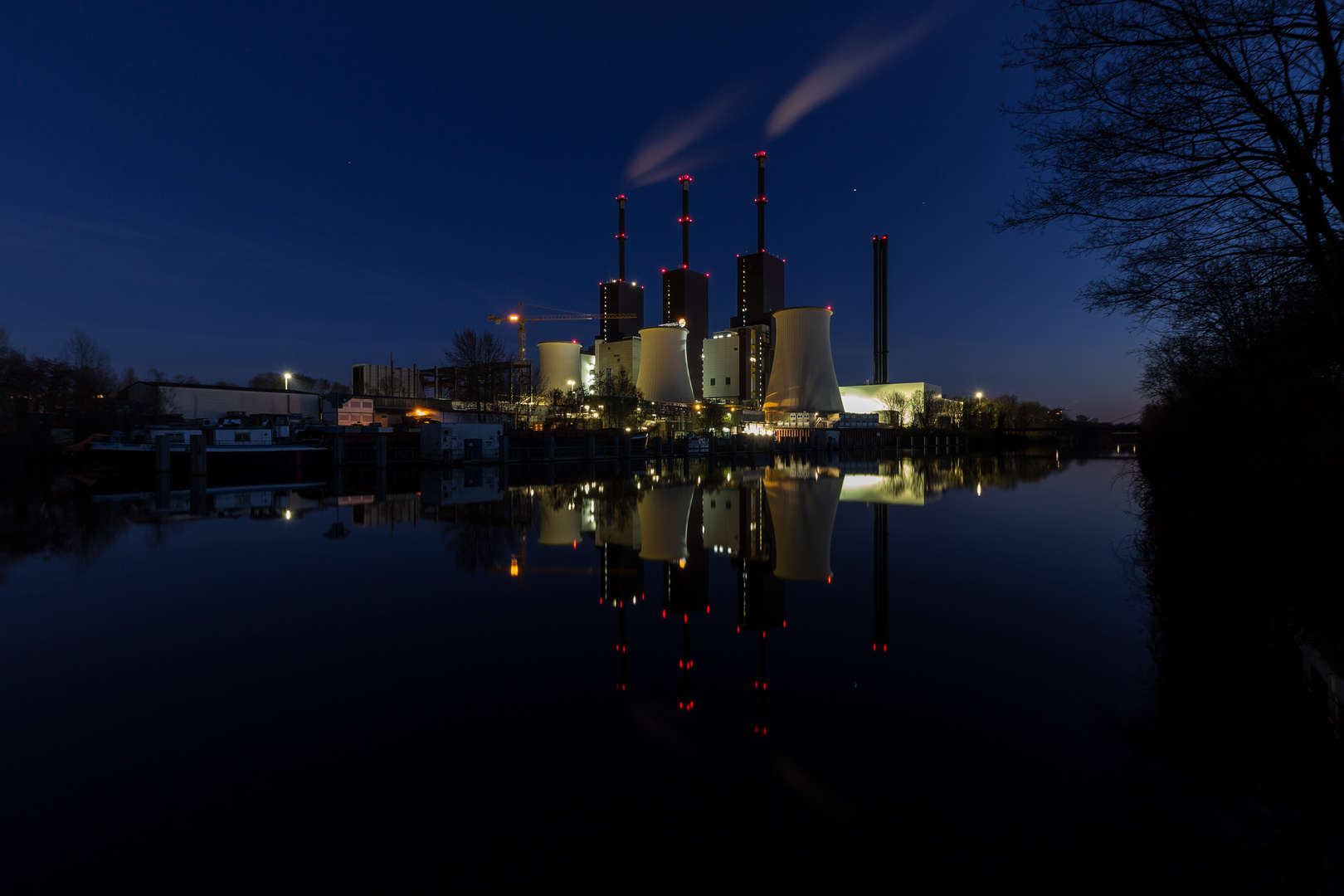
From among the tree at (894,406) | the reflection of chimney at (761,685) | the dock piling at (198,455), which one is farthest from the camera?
the tree at (894,406)

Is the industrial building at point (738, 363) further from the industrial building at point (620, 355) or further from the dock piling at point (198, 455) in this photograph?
the dock piling at point (198, 455)

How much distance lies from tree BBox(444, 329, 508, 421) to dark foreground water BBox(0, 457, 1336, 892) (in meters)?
33.0

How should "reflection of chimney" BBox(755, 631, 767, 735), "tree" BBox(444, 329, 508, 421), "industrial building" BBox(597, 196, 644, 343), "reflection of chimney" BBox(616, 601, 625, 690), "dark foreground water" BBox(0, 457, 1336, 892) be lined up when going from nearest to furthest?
"dark foreground water" BBox(0, 457, 1336, 892), "reflection of chimney" BBox(755, 631, 767, 735), "reflection of chimney" BBox(616, 601, 625, 690), "tree" BBox(444, 329, 508, 421), "industrial building" BBox(597, 196, 644, 343)

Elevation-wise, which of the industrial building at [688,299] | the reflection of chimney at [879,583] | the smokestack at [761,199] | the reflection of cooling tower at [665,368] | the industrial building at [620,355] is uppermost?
the smokestack at [761,199]

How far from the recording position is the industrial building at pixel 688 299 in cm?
7544

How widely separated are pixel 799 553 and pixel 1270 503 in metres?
4.29

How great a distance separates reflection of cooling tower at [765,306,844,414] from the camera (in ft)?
146

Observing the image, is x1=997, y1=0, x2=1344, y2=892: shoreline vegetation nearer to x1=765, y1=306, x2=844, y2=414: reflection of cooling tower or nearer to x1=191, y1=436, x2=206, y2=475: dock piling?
x1=191, y1=436, x2=206, y2=475: dock piling

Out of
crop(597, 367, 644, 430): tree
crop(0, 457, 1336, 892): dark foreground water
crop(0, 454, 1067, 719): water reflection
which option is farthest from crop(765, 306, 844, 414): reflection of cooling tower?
crop(0, 457, 1336, 892): dark foreground water

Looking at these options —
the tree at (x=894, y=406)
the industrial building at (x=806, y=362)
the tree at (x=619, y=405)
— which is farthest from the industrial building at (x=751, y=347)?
the tree at (x=619, y=405)

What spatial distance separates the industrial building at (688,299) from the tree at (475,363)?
36.5 metres

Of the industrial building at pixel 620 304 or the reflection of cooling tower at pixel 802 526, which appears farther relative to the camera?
the industrial building at pixel 620 304

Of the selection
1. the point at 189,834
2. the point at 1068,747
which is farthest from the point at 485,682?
the point at 1068,747

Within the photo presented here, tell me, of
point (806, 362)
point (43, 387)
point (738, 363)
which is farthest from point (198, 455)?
point (738, 363)
